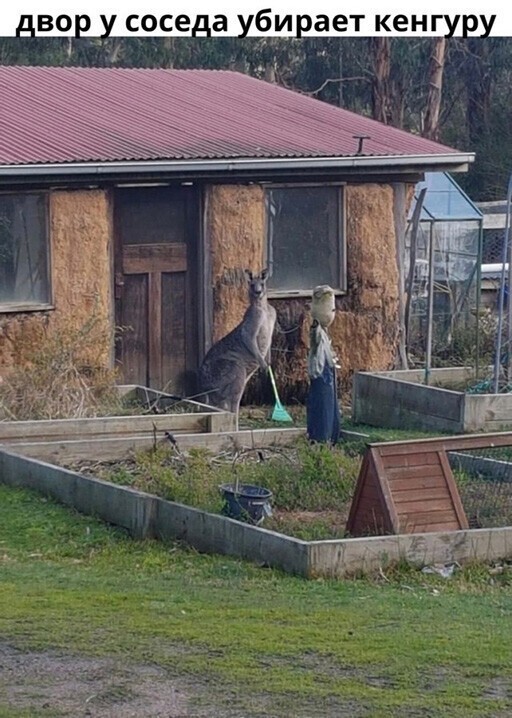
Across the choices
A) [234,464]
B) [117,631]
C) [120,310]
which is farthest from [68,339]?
[117,631]

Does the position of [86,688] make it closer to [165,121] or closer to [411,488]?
[411,488]

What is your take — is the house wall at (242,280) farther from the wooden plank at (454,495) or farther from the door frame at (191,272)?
the wooden plank at (454,495)

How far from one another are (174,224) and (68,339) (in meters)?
2.33

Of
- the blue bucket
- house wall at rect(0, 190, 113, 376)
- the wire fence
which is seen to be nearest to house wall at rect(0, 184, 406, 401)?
house wall at rect(0, 190, 113, 376)

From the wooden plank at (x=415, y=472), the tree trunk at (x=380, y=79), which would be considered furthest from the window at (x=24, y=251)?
the tree trunk at (x=380, y=79)

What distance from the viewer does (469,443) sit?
10.5 meters

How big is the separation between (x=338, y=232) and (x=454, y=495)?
321 inches

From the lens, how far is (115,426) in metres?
14.3

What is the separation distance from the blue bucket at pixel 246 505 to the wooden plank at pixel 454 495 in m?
1.28

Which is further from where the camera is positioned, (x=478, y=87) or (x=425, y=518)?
(x=478, y=87)

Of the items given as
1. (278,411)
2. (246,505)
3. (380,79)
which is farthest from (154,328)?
(380,79)

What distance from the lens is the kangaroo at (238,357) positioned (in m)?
16.2

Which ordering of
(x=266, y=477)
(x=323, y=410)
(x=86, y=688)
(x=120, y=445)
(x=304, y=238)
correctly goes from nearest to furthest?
(x=86, y=688) → (x=266, y=477) → (x=120, y=445) → (x=323, y=410) → (x=304, y=238)

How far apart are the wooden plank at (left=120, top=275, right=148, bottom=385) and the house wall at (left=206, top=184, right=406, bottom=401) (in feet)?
2.70
